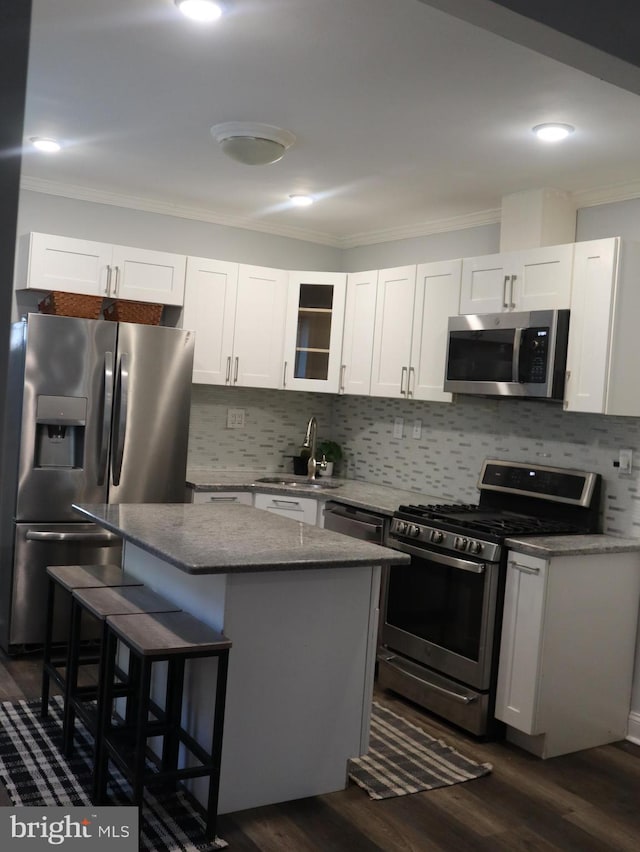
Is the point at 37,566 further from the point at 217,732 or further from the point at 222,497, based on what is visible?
the point at 217,732

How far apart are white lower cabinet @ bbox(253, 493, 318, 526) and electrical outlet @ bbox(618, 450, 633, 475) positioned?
1.70 m

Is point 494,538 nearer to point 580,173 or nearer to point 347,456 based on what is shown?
point 580,173

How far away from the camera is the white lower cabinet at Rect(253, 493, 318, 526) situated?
474cm

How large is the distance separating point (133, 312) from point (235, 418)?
41.4 inches

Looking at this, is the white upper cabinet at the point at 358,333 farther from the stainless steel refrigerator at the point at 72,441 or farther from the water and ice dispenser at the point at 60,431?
the water and ice dispenser at the point at 60,431

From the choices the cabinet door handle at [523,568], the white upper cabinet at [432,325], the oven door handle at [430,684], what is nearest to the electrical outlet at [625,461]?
the cabinet door handle at [523,568]

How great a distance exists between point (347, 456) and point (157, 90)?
3044mm

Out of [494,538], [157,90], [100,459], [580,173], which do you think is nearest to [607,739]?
[494,538]

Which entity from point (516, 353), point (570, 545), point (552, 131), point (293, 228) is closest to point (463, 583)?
point (570, 545)

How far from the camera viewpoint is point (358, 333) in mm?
4988

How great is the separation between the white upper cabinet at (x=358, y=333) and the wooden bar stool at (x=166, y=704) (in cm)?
243

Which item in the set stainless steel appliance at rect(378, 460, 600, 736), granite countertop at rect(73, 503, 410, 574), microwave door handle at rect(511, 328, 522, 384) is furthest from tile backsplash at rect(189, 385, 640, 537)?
granite countertop at rect(73, 503, 410, 574)

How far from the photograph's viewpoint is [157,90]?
3.12m

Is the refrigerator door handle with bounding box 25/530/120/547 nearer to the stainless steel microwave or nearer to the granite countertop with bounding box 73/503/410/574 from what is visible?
the granite countertop with bounding box 73/503/410/574
